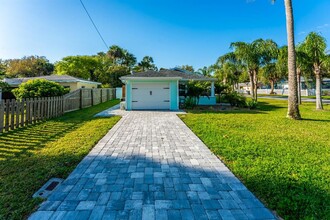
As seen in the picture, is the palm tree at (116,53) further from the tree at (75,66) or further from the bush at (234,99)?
the bush at (234,99)

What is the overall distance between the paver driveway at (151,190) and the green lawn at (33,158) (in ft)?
0.99

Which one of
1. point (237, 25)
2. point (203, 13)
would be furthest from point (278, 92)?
point (203, 13)

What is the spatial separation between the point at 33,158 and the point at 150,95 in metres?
10.6

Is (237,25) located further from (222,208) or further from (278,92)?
(278,92)

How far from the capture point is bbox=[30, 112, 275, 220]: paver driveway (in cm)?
238

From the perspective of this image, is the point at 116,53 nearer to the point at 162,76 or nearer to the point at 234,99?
the point at 162,76

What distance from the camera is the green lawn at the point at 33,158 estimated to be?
2.64 meters

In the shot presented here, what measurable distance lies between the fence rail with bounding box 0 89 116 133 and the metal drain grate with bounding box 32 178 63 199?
4.89m

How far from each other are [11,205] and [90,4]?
1210 cm

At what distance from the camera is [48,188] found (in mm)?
3002

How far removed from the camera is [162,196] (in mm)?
2754

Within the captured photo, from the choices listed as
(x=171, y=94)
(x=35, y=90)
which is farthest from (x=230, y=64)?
(x=35, y=90)

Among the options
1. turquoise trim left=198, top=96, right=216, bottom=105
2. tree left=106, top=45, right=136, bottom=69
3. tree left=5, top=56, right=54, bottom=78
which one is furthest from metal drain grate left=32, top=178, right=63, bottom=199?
tree left=106, top=45, right=136, bottom=69

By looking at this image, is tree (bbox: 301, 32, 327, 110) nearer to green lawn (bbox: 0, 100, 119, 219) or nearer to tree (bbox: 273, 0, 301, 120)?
tree (bbox: 273, 0, 301, 120)
